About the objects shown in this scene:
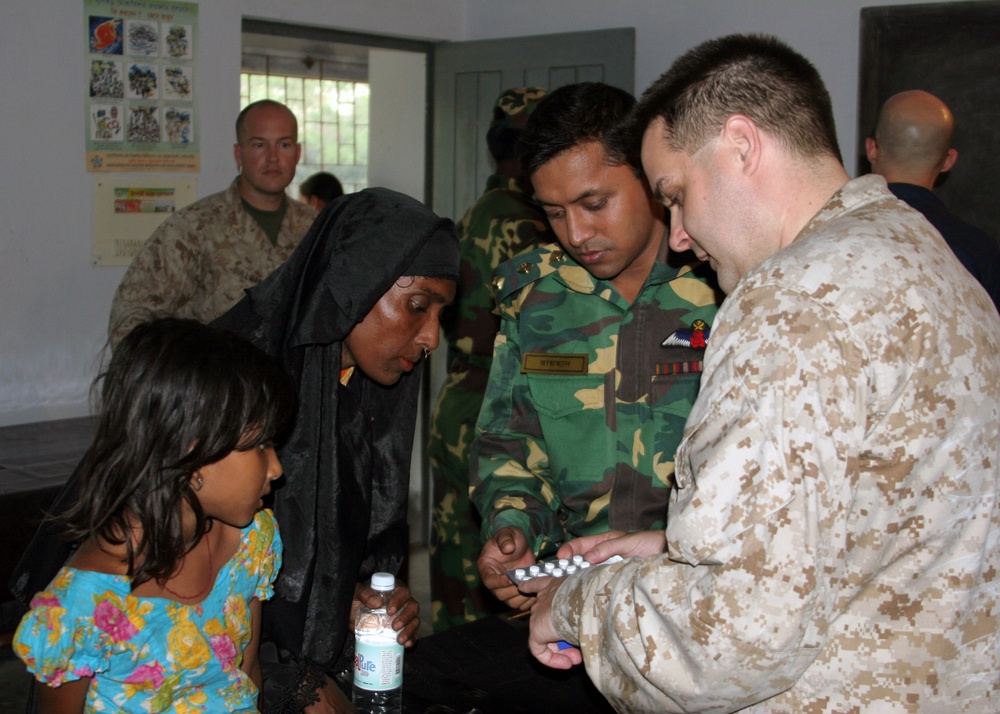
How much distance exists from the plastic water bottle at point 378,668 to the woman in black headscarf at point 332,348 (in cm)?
20

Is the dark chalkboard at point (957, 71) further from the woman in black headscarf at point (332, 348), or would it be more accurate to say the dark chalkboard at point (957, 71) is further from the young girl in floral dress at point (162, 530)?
the young girl in floral dress at point (162, 530)

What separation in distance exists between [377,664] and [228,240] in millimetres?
2317

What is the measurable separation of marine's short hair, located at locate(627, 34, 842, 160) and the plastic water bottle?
0.83 metres

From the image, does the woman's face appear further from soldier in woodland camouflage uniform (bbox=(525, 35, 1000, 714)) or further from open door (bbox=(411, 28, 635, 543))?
open door (bbox=(411, 28, 635, 543))

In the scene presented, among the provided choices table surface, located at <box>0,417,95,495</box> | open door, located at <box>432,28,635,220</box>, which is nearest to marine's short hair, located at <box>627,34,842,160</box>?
table surface, located at <box>0,417,95,495</box>

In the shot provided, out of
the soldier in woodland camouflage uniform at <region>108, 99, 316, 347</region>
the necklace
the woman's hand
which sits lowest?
the woman's hand

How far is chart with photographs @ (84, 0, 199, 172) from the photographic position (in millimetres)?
3814

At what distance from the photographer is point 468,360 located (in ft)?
10.4

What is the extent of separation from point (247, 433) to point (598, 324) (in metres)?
0.80

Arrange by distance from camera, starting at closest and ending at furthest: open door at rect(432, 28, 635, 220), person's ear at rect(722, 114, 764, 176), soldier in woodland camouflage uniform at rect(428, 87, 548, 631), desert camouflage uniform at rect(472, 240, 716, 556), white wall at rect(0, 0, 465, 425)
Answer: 1. person's ear at rect(722, 114, 764, 176)
2. desert camouflage uniform at rect(472, 240, 716, 556)
3. soldier in woodland camouflage uniform at rect(428, 87, 548, 631)
4. white wall at rect(0, 0, 465, 425)
5. open door at rect(432, 28, 635, 220)

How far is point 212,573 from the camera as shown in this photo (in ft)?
5.06

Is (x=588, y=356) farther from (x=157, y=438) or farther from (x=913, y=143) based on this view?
(x=913, y=143)

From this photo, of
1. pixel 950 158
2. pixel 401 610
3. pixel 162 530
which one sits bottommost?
pixel 401 610

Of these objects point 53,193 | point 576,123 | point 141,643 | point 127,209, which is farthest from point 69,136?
point 141,643
